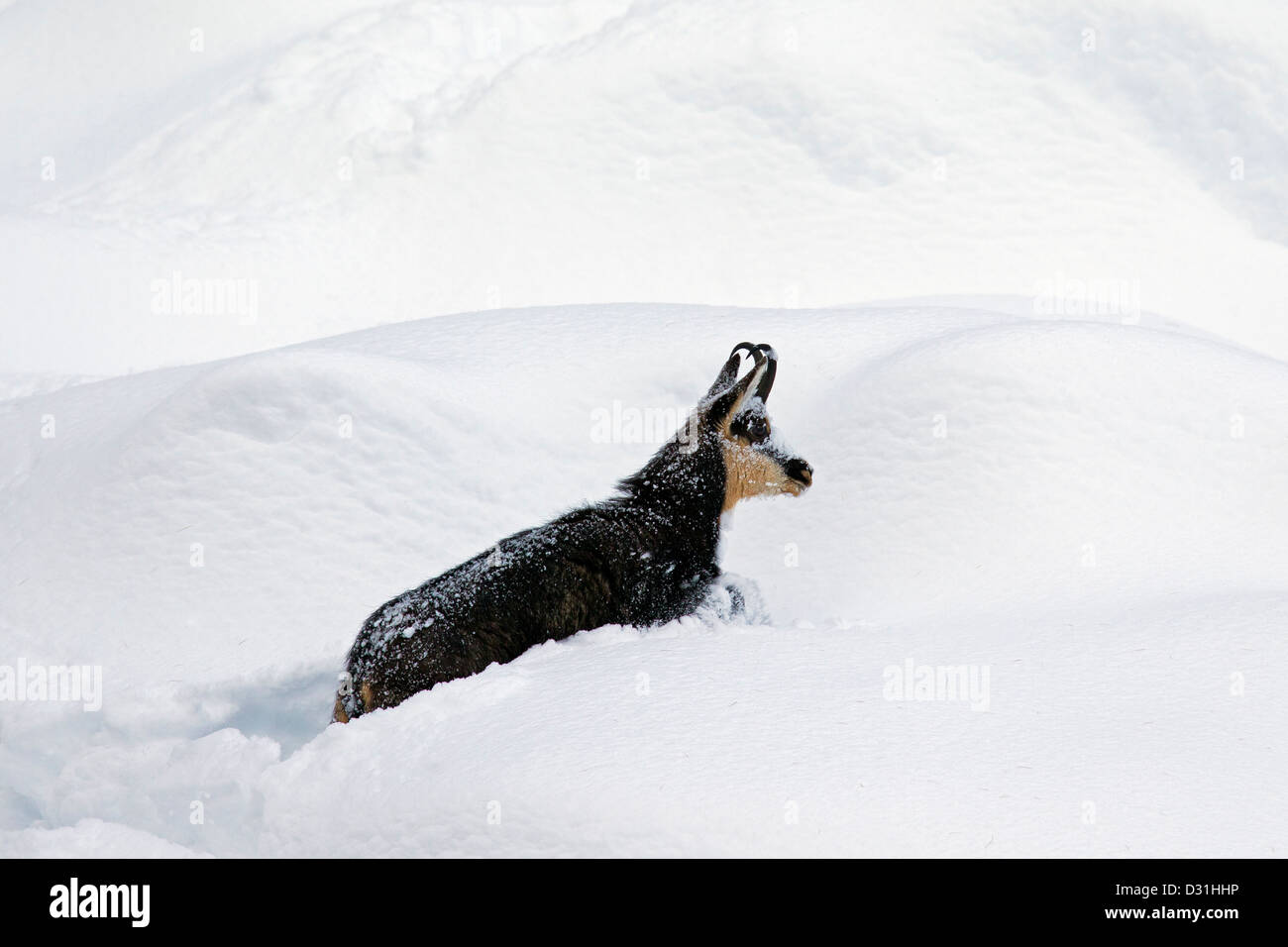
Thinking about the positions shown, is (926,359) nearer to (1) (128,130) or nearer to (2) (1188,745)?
(2) (1188,745)

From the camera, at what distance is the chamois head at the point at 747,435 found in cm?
504

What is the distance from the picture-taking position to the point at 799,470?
529cm

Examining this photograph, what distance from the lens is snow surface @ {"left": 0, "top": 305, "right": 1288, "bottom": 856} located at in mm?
3133

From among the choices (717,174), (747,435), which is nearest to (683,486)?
(747,435)

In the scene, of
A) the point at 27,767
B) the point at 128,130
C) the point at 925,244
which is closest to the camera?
the point at 27,767

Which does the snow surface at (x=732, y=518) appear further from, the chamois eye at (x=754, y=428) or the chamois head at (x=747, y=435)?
the chamois eye at (x=754, y=428)

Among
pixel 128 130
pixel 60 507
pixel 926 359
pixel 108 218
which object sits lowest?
pixel 60 507

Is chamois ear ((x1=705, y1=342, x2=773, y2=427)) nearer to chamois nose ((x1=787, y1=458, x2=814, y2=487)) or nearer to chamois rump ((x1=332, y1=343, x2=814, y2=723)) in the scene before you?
chamois rump ((x1=332, y1=343, x2=814, y2=723))

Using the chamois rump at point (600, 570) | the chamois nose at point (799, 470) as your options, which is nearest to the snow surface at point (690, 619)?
the chamois rump at point (600, 570)

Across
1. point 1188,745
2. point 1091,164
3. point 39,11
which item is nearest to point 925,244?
point 1091,164

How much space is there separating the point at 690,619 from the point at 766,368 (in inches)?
40.7

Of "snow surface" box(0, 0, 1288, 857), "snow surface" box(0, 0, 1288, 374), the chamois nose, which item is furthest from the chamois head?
"snow surface" box(0, 0, 1288, 374)

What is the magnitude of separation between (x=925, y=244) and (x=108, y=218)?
8789mm

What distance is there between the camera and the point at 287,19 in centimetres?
1784
